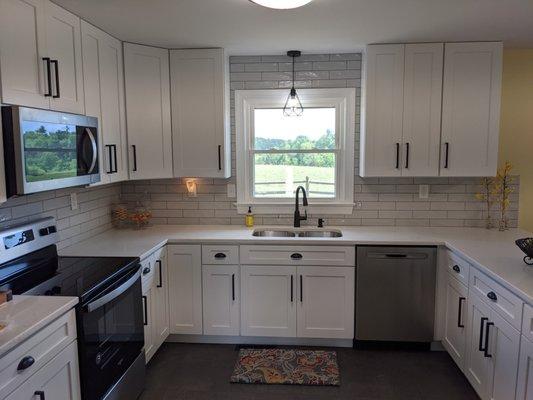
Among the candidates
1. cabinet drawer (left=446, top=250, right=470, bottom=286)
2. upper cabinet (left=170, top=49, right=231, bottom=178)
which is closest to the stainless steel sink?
upper cabinet (left=170, top=49, right=231, bottom=178)

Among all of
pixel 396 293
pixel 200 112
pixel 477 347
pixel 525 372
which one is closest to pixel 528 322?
pixel 525 372

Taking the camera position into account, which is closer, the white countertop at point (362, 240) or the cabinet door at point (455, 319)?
the white countertop at point (362, 240)

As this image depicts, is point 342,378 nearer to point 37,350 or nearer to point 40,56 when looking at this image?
point 37,350

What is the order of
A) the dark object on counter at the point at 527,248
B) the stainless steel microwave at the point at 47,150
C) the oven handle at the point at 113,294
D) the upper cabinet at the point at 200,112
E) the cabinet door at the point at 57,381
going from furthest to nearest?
the upper cabinet at the point at 200,112 < the dark object on counter at the point at 527,248 < the oven handle at the point at 113,294 < the stainless steel microwave at the point at 47,150 < the cabinet door at the point at 57,381

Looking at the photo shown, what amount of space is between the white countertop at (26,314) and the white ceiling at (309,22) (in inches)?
61.6

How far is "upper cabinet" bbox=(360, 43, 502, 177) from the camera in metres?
3.12

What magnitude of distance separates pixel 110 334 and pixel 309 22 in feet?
7.11

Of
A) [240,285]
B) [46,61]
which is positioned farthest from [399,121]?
[46,61]

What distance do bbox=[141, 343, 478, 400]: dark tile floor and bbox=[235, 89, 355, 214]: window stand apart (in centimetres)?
123

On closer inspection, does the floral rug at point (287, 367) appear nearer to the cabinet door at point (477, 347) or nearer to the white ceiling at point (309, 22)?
the cabinet door at point (477, 347)

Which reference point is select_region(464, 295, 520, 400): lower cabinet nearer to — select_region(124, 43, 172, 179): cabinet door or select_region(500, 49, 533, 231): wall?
select_region(500, 49, 533, 231): wall

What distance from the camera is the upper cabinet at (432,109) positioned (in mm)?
3115

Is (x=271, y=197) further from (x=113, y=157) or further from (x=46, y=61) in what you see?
(x=46, y=61)

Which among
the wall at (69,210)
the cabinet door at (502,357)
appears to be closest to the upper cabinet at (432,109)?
the cabinet door at (502,357)
